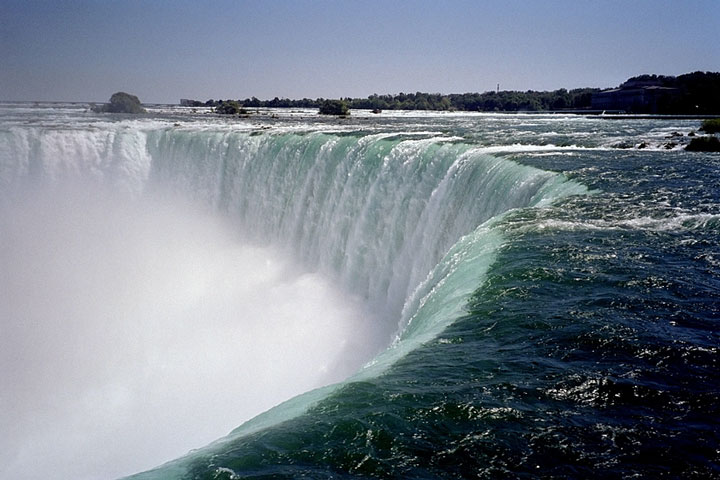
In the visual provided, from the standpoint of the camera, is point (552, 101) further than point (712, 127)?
Yes

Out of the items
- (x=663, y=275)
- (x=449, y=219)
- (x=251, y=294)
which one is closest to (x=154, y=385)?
(x=251, y=294)

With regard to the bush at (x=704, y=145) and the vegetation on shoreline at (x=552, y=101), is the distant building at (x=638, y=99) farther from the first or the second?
the bush at (x=704, y=145)

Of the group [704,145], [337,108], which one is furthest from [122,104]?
[704,145]

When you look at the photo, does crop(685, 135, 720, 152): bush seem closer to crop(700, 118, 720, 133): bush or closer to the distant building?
crop(700, 118, 720, 133): bush

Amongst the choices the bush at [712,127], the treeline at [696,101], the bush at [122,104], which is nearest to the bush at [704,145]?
the bush at [712,127]

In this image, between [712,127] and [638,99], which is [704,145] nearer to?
[712,127]

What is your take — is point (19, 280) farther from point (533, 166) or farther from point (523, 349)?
point (523, 349)

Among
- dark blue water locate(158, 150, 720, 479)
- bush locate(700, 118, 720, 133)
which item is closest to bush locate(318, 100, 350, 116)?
bush locate(700, 118, 720, 133)
